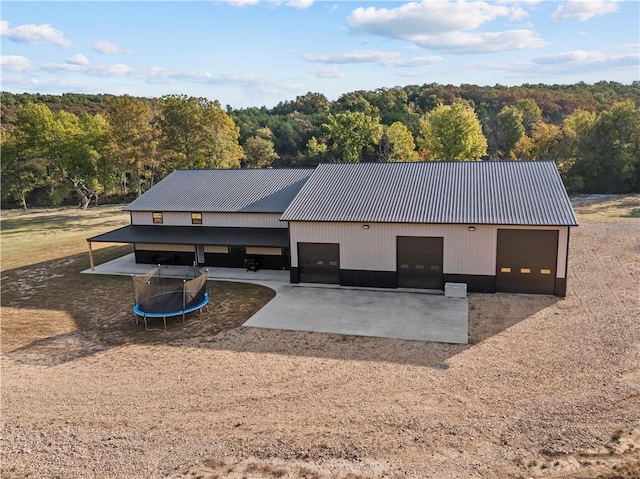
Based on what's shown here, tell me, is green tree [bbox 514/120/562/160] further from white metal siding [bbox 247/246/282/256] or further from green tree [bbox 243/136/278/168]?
white metal siding [bbox 247/246/282/256]

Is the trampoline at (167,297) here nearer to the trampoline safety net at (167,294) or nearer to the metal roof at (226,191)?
the trampoline safety net at (167,294)

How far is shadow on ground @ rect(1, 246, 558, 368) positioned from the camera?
14094mm

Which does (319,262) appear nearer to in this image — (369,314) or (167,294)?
(369,314)

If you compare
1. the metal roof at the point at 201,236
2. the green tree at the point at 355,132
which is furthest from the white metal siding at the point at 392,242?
the green tree at the point at 355,132

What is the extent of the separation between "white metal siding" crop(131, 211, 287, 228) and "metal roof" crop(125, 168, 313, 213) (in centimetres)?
26

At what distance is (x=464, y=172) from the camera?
21.9 metres

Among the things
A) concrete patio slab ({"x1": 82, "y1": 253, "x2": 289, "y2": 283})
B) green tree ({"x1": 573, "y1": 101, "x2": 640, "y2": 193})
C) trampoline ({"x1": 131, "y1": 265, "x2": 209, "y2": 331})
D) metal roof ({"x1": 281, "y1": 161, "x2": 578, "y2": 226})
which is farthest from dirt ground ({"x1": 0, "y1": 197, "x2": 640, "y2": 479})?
green tree ({"x1": 573, "y1": 101, "x2": 640, "y2": 193})

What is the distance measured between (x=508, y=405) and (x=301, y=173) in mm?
18420

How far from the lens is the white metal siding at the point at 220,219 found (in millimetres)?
23453

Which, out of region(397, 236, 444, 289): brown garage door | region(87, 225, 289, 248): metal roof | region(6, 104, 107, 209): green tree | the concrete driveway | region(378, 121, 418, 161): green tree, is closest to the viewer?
the concrete driveway

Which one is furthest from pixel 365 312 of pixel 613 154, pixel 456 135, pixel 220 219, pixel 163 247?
pixel 613 154

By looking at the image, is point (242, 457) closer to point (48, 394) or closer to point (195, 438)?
point (195, 438)

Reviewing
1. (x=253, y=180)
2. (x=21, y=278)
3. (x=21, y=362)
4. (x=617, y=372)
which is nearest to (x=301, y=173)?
(x=253, y=180)

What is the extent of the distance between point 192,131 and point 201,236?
24.4 metres
